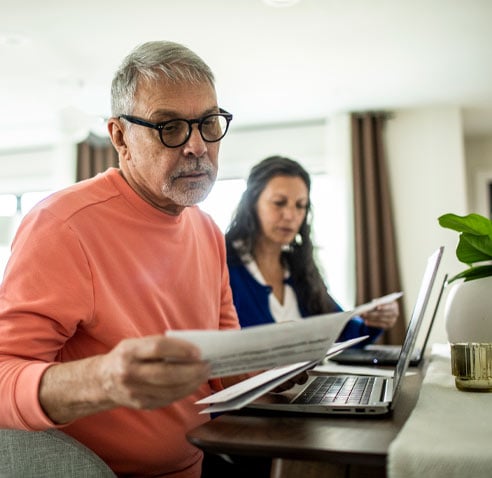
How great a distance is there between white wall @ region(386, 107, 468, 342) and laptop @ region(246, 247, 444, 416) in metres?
4.21

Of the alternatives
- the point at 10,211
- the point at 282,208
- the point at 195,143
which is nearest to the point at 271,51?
the point at 282,208

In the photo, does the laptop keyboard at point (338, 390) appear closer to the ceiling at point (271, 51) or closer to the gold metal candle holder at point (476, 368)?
the gold metal candle holder at point (476, 368)

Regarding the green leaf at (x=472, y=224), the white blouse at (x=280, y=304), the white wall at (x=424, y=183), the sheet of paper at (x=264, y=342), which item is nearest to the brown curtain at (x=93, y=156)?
the white wall at (x=424, y=183)

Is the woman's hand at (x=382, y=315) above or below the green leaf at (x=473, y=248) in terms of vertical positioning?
below

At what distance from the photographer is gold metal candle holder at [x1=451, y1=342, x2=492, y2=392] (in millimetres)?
1050

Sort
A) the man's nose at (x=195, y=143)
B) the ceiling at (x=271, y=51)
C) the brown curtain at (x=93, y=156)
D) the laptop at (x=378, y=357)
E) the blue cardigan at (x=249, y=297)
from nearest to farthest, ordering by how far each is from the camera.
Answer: the man's nose at (x=195, y=143) → the laptop at (x=378, y=357) → the blue cardigan at (x=249, y=297) → the ceiling at (x=271, y=51) → the brown curtain at (x=93, y=156)

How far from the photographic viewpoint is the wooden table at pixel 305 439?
70cm

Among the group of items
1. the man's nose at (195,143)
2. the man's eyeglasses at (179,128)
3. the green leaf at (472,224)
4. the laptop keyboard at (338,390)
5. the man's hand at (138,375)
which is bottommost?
the laptop keyboard at (338,390)

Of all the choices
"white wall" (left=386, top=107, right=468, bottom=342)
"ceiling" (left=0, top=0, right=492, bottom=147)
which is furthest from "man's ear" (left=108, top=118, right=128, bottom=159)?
"white wall" (left=386, top=107, right=468, bottom=342)

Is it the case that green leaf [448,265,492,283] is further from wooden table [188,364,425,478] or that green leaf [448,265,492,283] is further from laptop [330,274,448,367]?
wooden table [188,364,425,478]

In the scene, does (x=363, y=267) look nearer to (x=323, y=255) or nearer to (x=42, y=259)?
(x=323, y=255)

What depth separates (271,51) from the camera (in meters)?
3.97

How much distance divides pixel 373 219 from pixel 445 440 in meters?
4.70

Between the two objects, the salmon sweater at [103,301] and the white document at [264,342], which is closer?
the white document at [264,342]
